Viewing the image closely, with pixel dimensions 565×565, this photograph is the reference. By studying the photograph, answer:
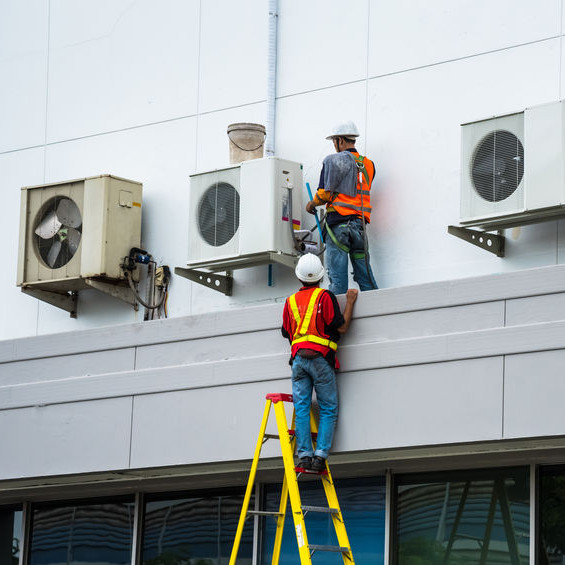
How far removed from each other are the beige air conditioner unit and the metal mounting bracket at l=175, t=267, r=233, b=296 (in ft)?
2.75

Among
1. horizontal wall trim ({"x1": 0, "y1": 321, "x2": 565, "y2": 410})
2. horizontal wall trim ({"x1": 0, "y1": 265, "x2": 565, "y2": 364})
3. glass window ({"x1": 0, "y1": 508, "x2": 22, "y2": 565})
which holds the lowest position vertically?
glass window ({"x1": 0, "y1": 508, "x2": 22, "y2": 565})

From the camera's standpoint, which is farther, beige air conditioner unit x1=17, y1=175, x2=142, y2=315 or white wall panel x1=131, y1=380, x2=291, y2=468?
beige air conditioner unit x1=17, y1=175, x2=142, y2=315

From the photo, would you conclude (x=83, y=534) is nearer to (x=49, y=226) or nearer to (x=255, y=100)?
(x=49, y=226)

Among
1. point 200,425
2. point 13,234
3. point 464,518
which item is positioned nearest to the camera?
point 464,518

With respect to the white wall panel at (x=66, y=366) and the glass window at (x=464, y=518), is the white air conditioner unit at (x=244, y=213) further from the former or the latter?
the glass window at (x=464, y=518)

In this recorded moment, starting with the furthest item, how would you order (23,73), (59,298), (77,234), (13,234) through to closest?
(23,73)
(13,234)
(59,298)
(77,234)

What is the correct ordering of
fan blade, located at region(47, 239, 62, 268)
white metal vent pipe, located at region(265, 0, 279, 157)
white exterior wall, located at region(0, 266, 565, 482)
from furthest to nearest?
fan blade, located at region(47, 239, 62, 268) → white metal vent pipe, located at region(265, 0, 279, 157) → white exterior wall, located at region(0, 266, 565, 482)

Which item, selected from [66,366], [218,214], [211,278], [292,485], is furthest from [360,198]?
[66,366]

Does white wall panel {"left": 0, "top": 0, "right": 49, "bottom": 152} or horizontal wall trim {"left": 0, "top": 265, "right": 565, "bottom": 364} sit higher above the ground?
white wall panel {"left": 0, "top": 0, "right": 49, "bottom": 152}

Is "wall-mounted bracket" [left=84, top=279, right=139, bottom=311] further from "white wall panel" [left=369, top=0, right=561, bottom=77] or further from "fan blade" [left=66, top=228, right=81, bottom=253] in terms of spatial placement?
"white wall panel" [left=369, top=0, right=561, bottom=77]

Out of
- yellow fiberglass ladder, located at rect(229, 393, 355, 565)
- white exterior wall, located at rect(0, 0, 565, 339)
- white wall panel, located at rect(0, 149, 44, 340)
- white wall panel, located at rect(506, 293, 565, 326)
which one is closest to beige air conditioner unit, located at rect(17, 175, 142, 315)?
white exterior wall, located at rect(0, 0, 565, 339)

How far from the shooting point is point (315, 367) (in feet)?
42.6

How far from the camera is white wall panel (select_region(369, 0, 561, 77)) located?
13617 mm

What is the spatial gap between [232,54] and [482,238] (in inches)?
150
